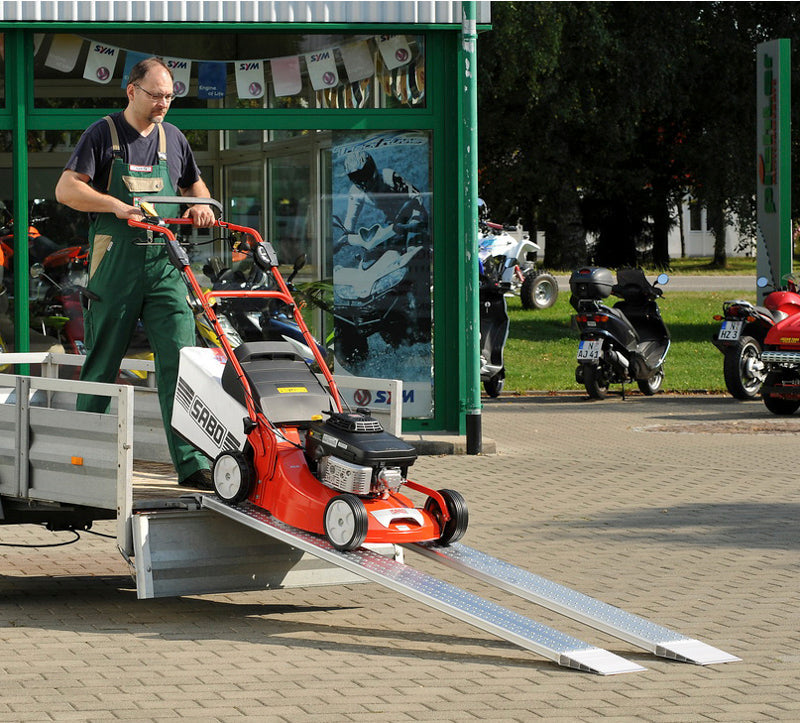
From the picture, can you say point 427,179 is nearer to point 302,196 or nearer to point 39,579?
point 302,196

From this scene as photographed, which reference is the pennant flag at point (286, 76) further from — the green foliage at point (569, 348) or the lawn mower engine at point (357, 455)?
the green foliage at point (569, 348)

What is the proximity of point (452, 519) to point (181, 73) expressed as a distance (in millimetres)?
6445

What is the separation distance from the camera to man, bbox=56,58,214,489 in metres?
7.07

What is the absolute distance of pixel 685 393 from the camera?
17.0 metres

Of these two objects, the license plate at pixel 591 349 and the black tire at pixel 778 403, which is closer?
the black tire at pixel 778 403

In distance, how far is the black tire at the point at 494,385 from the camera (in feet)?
53.9

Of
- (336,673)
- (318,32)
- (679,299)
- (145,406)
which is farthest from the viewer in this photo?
(679,299)

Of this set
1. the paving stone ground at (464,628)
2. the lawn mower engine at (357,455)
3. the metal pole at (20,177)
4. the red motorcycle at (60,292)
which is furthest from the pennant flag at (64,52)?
the lawn mower engine at (357,455)

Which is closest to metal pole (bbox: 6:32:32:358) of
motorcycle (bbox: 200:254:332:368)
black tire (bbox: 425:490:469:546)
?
motorcycle (bbox: 200:254:332:368)

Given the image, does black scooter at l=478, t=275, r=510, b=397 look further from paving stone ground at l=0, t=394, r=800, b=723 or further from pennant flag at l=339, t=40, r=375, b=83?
paving stone ground at l=0, t=394, r=800, b=723

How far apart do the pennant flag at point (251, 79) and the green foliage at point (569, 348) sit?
21.1ft

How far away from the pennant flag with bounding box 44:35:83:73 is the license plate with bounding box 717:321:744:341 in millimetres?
7246

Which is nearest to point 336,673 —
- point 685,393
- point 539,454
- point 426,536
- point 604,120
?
point 426,536

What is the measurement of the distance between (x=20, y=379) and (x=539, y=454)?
626cm
